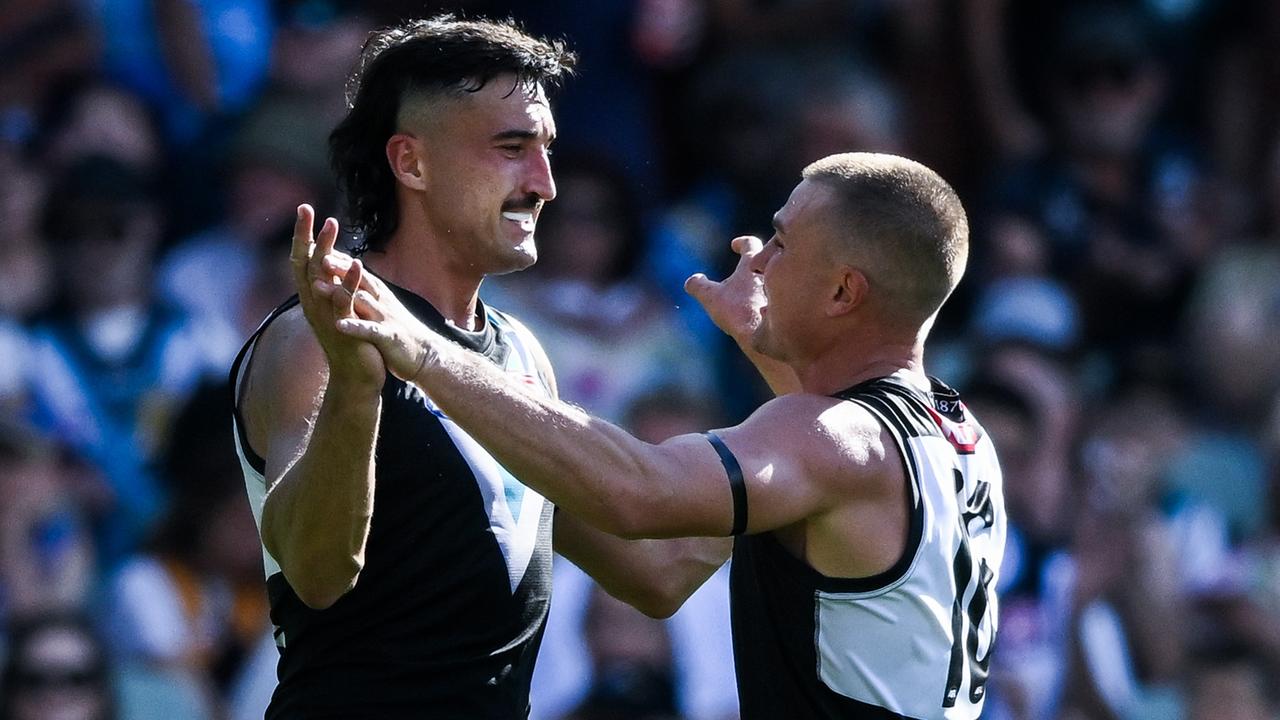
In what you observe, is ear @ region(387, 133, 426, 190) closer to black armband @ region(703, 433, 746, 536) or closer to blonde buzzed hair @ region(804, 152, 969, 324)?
blonde buzzed hair @ region(804, 152, 969, 324)

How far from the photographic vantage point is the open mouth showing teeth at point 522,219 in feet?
14.6

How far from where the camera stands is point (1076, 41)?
30.9 ft

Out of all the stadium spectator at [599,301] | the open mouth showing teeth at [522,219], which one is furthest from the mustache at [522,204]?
the stadium spectator at [599,301]

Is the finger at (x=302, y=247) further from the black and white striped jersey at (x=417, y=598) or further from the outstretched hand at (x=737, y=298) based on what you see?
the outstretched hand at (x=737, y=298)

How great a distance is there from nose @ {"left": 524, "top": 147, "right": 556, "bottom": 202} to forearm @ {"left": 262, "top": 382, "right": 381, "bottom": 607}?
33.9 inches

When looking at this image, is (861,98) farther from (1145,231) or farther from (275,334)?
(275,334)

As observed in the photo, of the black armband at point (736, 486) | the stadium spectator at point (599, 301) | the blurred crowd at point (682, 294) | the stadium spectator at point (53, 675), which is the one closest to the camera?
the black armband at point (736, 486)

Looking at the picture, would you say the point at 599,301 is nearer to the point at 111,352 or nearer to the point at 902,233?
the point at 111,352

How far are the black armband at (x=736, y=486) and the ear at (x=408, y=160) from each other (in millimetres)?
1083

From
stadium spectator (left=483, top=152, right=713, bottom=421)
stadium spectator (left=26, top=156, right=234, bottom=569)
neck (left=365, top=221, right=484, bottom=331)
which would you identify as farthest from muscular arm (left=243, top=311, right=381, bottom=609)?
stadium spectator (left=483, top=152, right=713, bottom=421)

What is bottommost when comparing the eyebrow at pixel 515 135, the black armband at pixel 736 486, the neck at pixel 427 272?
the black armband at pixel 736 486

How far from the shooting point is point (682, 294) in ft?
27.8

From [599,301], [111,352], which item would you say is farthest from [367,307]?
[599,301]

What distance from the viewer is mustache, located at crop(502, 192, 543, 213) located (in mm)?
4457
